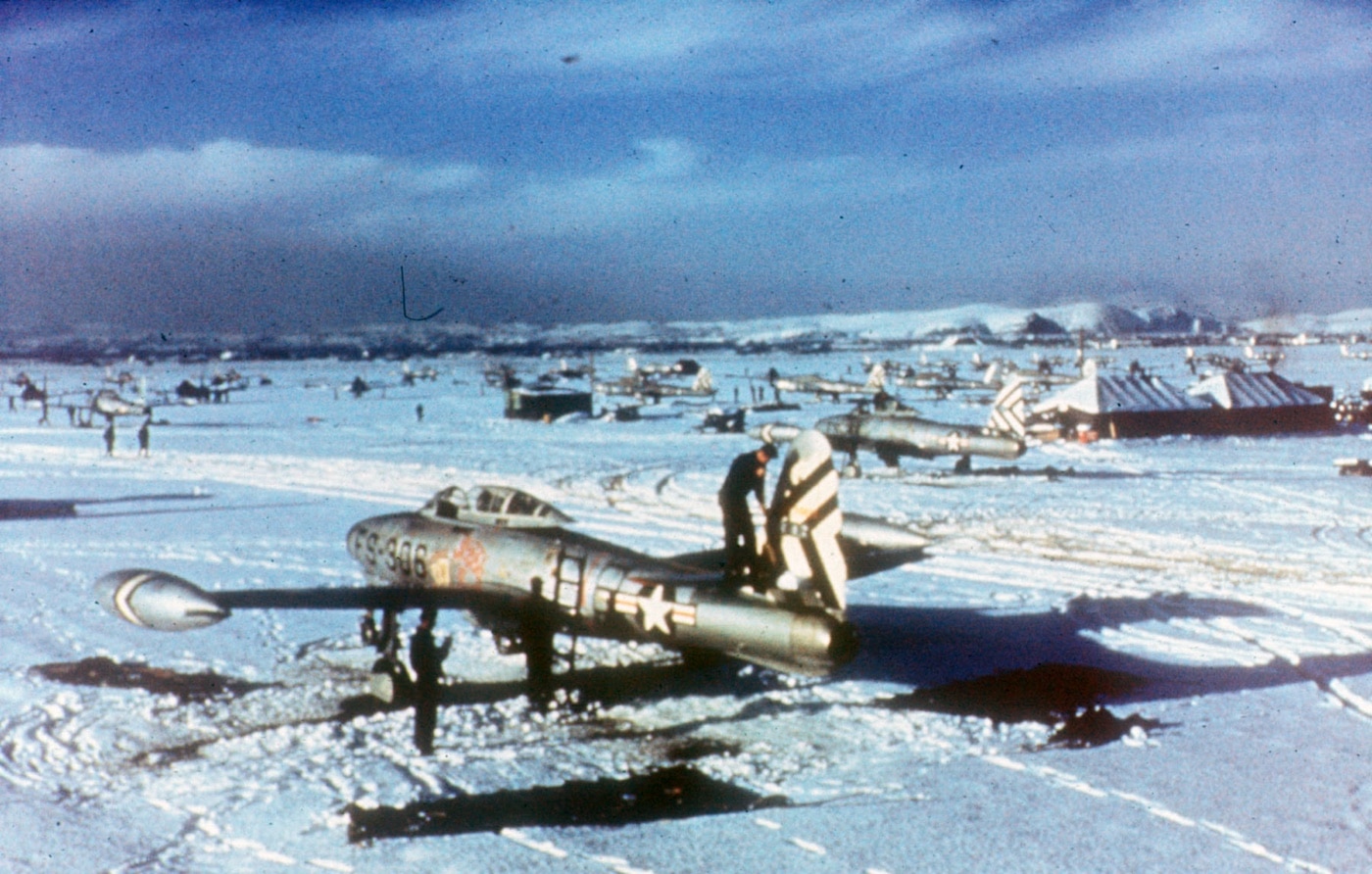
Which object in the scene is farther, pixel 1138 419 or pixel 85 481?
pixel 1138 419

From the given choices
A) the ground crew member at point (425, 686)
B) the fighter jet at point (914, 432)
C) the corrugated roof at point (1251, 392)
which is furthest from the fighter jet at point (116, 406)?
the corrugated roof at point (1251, 392)

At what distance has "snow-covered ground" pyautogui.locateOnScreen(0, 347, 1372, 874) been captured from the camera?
10383 mm

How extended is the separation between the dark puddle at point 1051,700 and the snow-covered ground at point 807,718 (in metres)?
0.07

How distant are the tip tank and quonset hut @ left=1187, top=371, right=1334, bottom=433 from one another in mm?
55766

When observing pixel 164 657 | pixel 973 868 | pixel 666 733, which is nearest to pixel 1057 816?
pixel 973 868

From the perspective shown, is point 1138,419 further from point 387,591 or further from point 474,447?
point 387,591

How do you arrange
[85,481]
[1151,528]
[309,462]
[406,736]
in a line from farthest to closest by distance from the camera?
[309,462] → [85,481] → [1151,528] → [406,736]

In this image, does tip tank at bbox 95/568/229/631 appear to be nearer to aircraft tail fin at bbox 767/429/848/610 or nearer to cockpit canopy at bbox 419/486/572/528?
cockpit canopy at bbox 419/486/572/528

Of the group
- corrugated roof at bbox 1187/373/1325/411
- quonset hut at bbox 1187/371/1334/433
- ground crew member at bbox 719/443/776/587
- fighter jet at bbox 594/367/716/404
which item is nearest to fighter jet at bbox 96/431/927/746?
ground crew member at bbox 719/443/776/587

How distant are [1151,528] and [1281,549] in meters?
3.63

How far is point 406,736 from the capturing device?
13.5m

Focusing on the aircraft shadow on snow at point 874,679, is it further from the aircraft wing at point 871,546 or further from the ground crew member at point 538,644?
the aircraft wing at point 871,546

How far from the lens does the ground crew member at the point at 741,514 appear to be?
43.7ft

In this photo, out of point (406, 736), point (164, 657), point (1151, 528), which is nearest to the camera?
point (406, 736)
